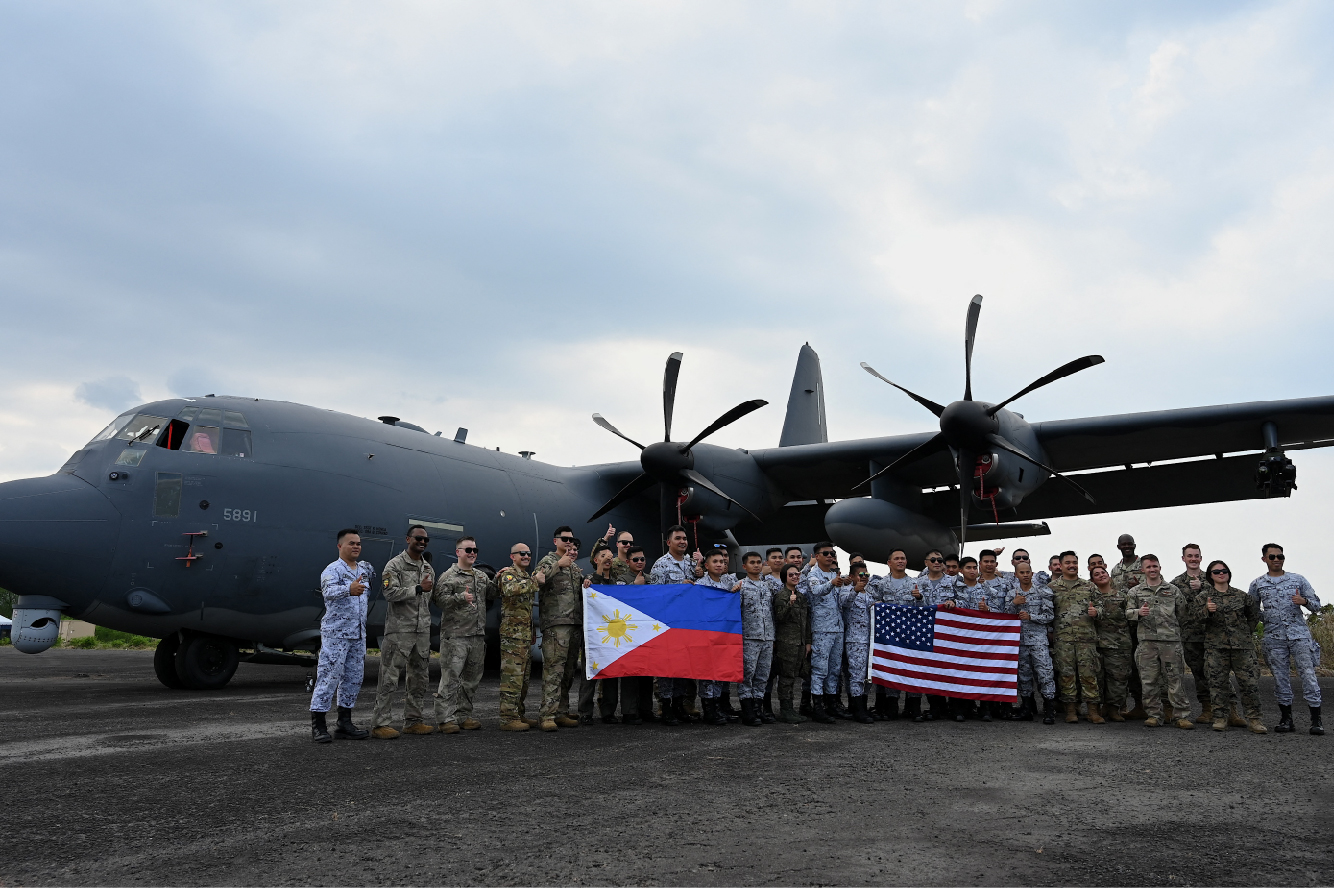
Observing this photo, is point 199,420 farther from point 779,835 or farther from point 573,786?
point 779,835

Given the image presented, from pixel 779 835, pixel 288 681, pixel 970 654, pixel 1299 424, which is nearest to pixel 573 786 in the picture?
pixel 779 835

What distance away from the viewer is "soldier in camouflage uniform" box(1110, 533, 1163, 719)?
966cm

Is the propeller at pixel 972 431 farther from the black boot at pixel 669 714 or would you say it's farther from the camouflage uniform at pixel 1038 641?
the black boot at pixel 669 714

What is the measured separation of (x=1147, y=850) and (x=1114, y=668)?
5.97m

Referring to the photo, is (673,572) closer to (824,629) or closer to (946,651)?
(824,629)

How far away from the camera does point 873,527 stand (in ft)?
48.9

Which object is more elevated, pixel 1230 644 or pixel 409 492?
pixel 409 492

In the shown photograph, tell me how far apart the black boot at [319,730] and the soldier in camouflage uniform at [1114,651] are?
7858mm

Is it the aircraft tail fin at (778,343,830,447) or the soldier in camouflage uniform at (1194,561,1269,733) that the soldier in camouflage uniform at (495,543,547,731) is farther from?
the aircraft tail fin at (778,343,830,447)

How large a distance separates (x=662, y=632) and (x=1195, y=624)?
5.79 metres

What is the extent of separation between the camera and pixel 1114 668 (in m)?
9.39

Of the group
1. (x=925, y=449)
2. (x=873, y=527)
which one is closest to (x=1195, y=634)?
(x=925, y=449)

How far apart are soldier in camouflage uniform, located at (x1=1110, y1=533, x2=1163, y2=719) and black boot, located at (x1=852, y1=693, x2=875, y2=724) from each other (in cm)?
283

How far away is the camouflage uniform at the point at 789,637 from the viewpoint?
30.1 feet
